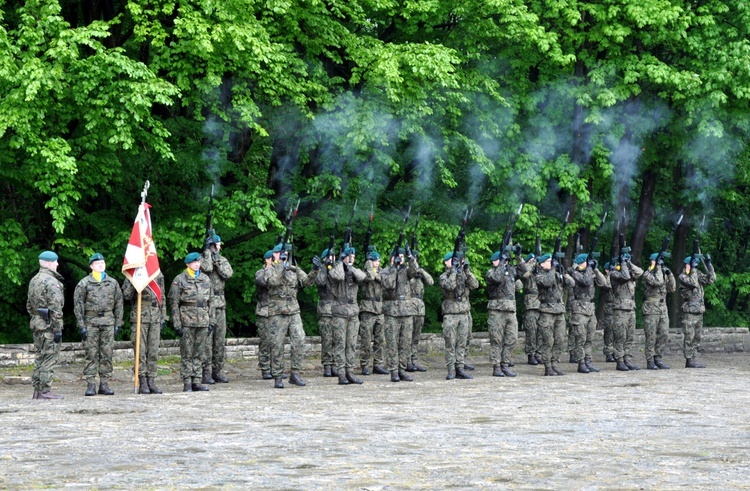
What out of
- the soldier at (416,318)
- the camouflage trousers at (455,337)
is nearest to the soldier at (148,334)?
the camouflage trousers at (455,337)

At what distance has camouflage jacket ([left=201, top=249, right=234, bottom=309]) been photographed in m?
18.1

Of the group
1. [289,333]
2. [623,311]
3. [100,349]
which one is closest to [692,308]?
[623,311]

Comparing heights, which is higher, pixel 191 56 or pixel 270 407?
pixel 191 56

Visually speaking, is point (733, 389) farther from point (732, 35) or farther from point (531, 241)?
point (732, 35)

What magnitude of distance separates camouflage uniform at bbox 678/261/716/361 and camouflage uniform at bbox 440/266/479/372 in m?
4.69

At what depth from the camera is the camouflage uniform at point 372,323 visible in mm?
20047

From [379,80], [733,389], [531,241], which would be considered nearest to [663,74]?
[531,241]

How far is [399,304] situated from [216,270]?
9.76 feet

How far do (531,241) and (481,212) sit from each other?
1.41 meters

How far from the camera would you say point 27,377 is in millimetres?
18062

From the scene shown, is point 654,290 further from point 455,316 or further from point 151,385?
point 151,385

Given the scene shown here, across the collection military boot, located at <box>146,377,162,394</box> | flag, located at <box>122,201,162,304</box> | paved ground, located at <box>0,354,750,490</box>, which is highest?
flag, located at <box>122,201,162,304</box>

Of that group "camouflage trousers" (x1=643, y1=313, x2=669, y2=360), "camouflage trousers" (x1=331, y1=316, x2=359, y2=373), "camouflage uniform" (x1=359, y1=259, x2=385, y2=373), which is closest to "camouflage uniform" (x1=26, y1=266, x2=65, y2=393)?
"camouflage trousers" (x1=331, y1=316, x2=359, y2=373)

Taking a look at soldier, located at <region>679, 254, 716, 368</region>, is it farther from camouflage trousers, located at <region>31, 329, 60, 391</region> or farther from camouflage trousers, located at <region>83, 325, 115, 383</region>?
camouflage trousers, located at <region>31, 329, 60, 391</region>
